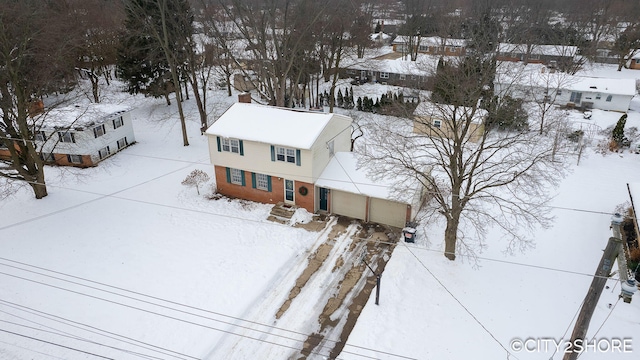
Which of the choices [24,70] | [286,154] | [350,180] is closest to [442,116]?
[350,180]

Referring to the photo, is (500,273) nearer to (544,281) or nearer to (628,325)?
(544,281)

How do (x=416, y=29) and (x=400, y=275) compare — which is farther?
(x=416, y=29)

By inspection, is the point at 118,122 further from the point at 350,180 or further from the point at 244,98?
the point at 350,180

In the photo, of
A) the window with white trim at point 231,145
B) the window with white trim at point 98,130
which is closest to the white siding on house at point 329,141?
the window with white trim at point 231,145

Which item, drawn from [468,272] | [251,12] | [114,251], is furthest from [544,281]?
[251,12]

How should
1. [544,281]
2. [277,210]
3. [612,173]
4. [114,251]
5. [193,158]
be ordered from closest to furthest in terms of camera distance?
[544,281]
[114,251]
[277,210]
[612,173]
[193,158]

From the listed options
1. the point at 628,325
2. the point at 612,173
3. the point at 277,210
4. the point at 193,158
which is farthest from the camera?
the point at 193,158

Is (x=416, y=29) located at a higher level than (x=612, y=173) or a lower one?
higher
